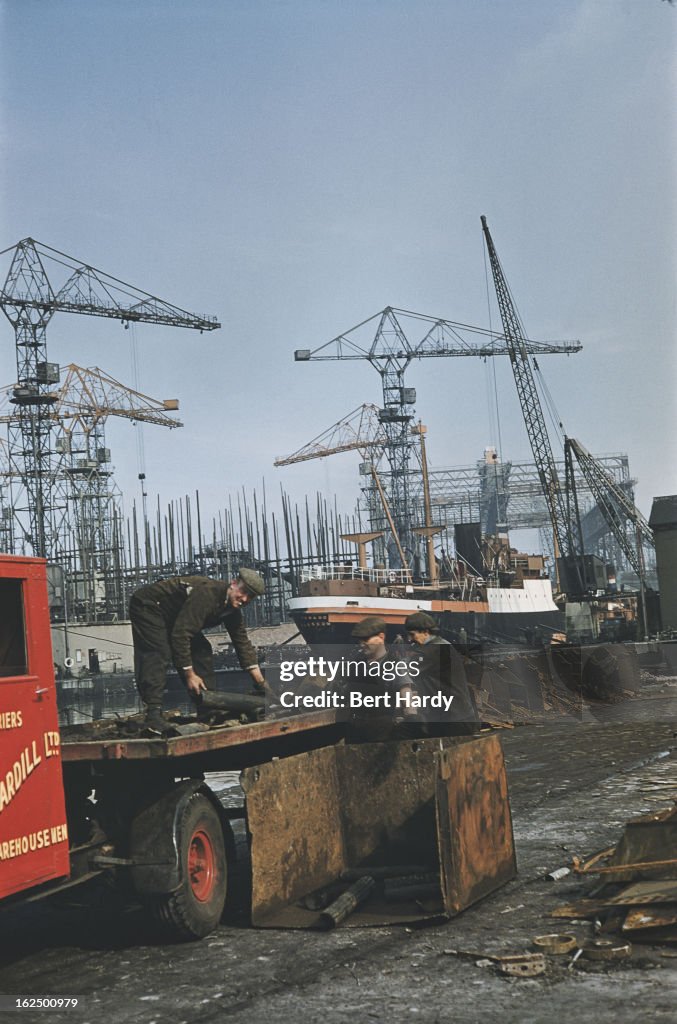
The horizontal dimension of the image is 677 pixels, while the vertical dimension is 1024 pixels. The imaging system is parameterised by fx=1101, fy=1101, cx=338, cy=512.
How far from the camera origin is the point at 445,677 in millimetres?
8539

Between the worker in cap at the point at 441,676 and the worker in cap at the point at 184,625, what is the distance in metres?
1.31

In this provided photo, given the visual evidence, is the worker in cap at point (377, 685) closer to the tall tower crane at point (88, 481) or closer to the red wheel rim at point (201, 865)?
the red wheel rim at point (201, 865)

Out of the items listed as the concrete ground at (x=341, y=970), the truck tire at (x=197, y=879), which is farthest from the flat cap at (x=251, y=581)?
the concrete ground at (x=341, y=970)

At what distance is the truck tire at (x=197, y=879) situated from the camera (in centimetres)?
679

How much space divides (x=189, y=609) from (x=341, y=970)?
9.95ft

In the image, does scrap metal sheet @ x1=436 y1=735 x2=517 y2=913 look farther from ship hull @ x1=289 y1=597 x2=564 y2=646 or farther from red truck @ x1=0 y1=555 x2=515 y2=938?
ship hull @ x1=289 y1=597 x2=564 y2=646

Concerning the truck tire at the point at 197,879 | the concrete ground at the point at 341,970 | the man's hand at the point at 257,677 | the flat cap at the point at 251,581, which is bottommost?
the concrete ground at the point at 341,970

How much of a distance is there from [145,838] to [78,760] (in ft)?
2.13

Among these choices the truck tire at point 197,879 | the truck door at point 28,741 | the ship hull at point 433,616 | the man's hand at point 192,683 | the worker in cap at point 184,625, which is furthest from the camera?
the ship hull at point 433,616

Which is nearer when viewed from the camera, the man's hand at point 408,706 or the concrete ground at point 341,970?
the concrete ground at point 341,970

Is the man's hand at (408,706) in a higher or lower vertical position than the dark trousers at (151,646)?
lower

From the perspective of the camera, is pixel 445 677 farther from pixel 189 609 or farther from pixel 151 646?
pixel 151 646

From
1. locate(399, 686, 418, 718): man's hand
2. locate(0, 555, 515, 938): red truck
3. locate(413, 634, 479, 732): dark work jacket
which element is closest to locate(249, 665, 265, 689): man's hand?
locate(0, 555, 515, 938): red truck

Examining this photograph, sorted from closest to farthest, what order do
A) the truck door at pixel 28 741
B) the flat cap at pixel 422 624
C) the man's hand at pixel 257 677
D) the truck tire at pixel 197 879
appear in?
Result: the truck door at pixel 28 741 < the truck tire at pixel 197 879 < the flat cap at pixel 422 624 < the man's hand at pixel 257 677
